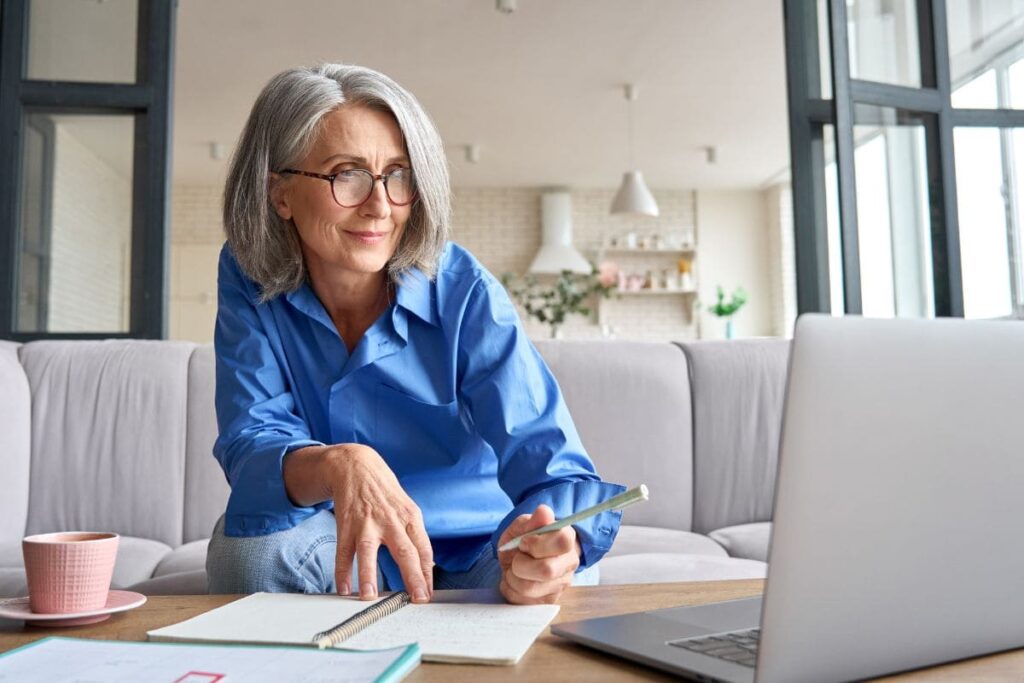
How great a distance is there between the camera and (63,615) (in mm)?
881

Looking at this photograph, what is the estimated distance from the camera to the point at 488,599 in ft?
3.25

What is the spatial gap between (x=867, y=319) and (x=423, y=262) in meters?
0.83

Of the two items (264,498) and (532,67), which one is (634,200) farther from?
(264,498)

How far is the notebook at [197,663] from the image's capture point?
66cm

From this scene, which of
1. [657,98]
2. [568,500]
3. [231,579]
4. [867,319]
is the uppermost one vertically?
[657,98]

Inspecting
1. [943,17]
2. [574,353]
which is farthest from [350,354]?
[943,17]

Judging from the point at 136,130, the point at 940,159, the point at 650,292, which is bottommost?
the point at 940,159

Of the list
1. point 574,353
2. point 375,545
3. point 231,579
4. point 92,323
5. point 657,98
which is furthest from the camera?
point 657,98

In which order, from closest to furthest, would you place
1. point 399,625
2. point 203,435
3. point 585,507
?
point 399,625, point 585,507, point 203,435

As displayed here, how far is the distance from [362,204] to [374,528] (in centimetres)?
49

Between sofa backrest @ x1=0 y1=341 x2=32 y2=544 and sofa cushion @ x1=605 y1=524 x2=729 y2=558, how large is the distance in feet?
4.61

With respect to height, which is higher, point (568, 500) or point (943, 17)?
point (943, 17)

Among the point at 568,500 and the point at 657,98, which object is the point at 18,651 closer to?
the point at 568,500

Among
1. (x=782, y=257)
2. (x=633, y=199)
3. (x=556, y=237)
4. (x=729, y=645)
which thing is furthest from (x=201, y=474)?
(x=782, y=257)
